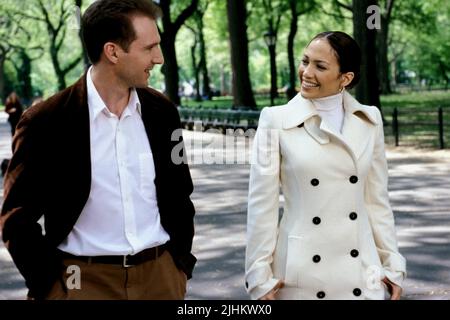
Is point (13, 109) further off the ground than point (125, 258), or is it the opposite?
point (13, 109)

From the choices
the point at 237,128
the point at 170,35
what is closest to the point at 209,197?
the point at 237,128

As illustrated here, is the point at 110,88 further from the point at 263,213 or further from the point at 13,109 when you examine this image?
the point at 13,109

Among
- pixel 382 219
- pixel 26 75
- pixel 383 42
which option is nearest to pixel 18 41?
pixel 26 75

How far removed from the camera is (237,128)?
25281mm

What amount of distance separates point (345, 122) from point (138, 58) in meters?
0.91

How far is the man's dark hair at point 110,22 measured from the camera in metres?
3.22

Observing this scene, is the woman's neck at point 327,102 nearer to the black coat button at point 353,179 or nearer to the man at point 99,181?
the black coat button at point 353,179

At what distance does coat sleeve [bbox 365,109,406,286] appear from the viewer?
11.4 feet

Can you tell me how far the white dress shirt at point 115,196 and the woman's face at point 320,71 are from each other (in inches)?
28.8

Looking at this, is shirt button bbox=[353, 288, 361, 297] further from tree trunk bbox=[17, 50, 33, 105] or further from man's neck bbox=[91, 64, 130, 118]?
tree trunk bbox=[17, 50, 33, 105]

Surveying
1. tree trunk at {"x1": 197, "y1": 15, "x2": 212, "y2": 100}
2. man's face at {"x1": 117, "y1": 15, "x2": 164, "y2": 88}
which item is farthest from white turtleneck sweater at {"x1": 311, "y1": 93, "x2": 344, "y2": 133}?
tree trunk at {"x1": 197, "y1": 15, "x2": 212, "y2": 100}

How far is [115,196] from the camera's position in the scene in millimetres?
3143

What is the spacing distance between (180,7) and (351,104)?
1813 inches

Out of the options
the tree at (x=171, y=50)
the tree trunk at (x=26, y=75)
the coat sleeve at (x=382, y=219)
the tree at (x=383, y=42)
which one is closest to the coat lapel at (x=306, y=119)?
the coat sleeve at (x=382, y=219)
